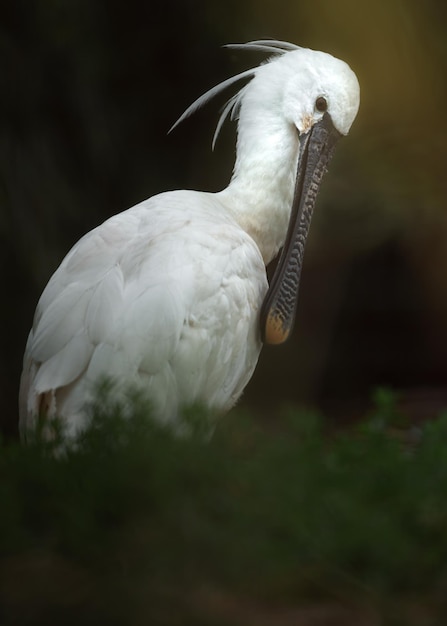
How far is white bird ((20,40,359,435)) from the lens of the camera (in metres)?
4.22

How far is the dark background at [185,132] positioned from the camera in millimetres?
7387

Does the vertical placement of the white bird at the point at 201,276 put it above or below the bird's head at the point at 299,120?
below

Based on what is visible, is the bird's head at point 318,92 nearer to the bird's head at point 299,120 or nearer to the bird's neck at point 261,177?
the bird's head at point 299,120

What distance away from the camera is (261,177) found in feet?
18.0

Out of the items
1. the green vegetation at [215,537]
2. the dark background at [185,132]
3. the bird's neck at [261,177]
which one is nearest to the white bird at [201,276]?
the bird's neck at [261,177]

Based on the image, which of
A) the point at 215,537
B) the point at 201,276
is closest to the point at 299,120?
the point at 201,276

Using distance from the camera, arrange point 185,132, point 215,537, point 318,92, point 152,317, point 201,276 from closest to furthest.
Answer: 1. point 215,537
2. point 152,317
3. point 201,276
4. point 318,92
5. point 185,132

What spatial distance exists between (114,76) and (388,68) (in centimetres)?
181

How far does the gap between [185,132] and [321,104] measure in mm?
2936

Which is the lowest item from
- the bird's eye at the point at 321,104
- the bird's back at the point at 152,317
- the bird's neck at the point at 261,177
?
the bird's back at the point at 152,317

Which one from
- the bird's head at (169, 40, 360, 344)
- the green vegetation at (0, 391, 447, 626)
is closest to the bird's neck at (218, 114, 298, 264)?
the bird's head at (169, 40, 360, 344)

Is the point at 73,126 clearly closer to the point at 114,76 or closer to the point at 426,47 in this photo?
the point at 114,76

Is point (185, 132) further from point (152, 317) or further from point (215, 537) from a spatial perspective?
point (215, 537)

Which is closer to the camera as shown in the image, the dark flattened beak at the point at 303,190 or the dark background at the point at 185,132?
the dark flattened beak at the point at 303,190
